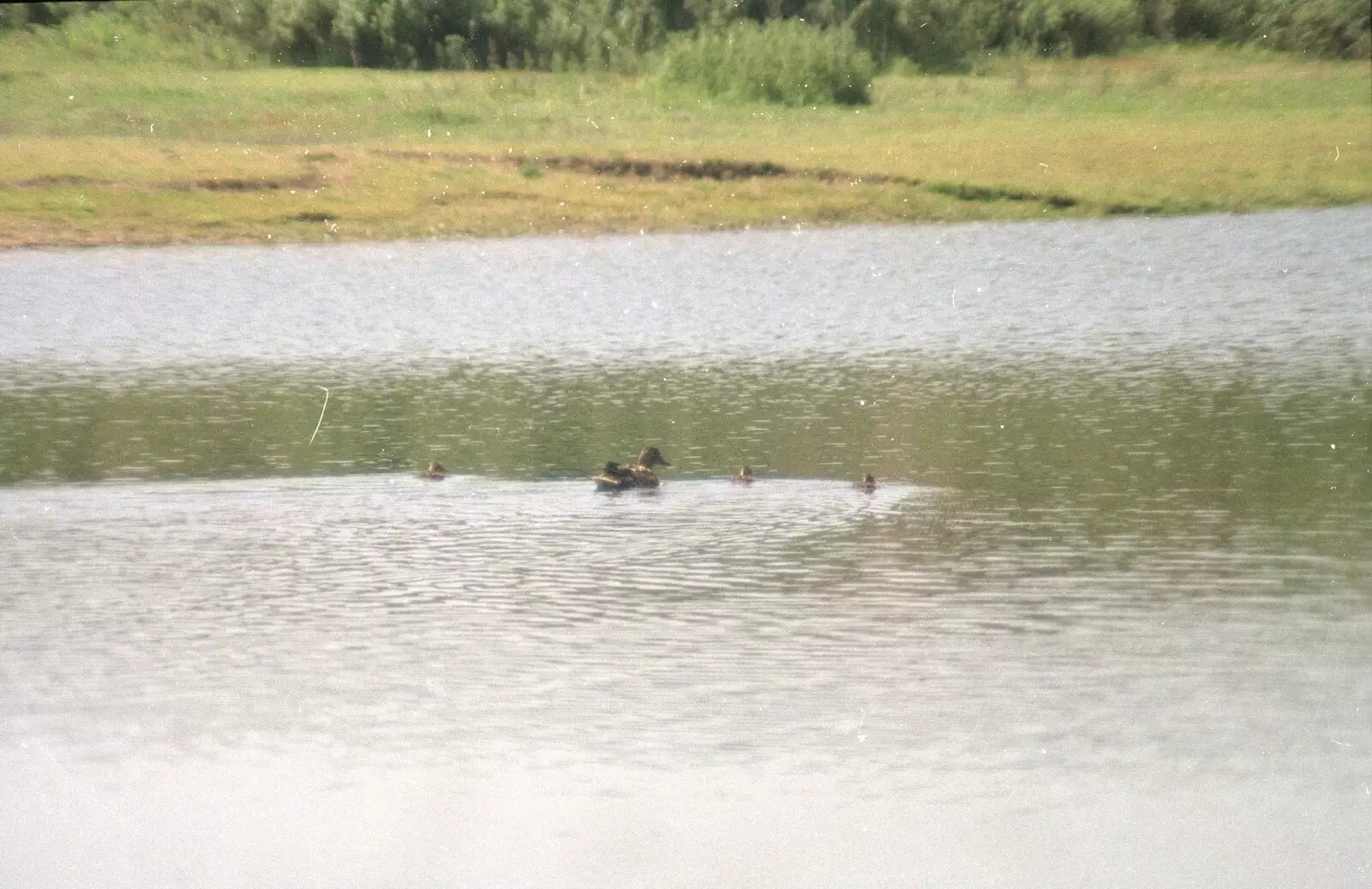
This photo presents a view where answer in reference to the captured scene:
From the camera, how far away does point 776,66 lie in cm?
3375

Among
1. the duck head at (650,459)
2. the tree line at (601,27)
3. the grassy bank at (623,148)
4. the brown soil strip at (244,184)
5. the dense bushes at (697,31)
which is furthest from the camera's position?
the tree line at (601,27)

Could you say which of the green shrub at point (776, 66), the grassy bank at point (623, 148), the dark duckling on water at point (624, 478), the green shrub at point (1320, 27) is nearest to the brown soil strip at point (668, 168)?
the grassy bank at point (623, 148)

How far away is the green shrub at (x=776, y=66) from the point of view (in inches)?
1309

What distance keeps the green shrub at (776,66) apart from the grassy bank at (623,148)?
524 millimetres

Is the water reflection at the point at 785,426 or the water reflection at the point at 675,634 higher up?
the water reflection at the point at 675,634

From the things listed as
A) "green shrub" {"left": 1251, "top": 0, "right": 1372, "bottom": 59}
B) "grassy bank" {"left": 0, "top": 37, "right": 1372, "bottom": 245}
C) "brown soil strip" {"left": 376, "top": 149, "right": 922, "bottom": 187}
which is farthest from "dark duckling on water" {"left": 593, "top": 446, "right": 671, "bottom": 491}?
"green shrub" {"left": 1251, "top": 0, "right": 1372, "bottom": 59}

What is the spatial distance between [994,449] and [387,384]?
17.3 ft

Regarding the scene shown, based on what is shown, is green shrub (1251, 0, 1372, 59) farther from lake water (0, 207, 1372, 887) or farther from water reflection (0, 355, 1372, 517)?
water reflection (0, 355, 1372, 517)

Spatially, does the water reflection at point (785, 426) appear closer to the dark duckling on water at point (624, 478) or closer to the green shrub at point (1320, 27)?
the dark duckling on water at point (624, 478)

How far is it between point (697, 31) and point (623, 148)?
755cm

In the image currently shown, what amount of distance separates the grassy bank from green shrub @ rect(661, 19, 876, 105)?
1.72 feet

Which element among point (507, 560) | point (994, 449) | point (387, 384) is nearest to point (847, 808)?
point (507, 560)

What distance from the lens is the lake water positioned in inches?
243

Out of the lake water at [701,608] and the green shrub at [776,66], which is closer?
the lake water at [701,608]
